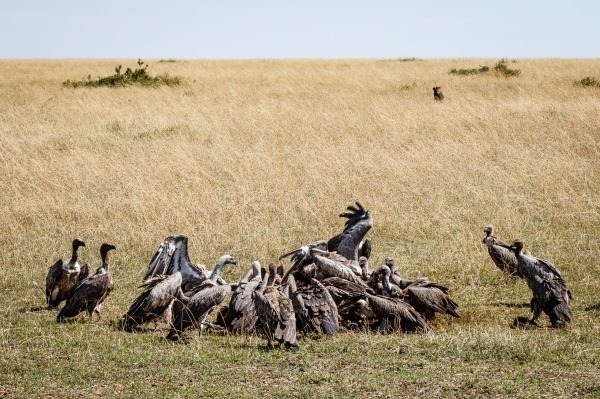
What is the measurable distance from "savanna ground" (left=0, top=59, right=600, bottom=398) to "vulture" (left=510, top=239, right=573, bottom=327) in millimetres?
176

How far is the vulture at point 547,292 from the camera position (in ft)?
22.0

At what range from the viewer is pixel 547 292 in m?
6.74

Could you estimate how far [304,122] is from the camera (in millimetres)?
18062

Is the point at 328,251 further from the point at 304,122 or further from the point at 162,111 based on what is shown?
the point at 162,111

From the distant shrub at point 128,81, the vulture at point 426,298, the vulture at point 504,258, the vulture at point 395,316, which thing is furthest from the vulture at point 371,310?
the distant shrub at point 128,81

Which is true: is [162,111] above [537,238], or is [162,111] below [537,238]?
above

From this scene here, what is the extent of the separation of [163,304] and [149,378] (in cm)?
117

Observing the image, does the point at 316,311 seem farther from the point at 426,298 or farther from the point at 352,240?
the point at 352,240

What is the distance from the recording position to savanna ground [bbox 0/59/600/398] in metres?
5.60

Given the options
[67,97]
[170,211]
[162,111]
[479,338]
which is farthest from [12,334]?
[67,97]

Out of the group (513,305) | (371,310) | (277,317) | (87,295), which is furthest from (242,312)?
(513,305)

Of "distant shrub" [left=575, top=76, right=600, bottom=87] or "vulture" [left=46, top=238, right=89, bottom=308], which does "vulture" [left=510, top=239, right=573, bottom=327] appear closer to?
"vulture" [left=46, top=238, right=89, bottom=308]

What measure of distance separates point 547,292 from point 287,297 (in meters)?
2.25

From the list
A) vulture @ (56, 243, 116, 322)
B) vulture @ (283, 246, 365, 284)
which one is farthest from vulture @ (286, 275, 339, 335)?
vulture @ (56, 243, 116, 322)
